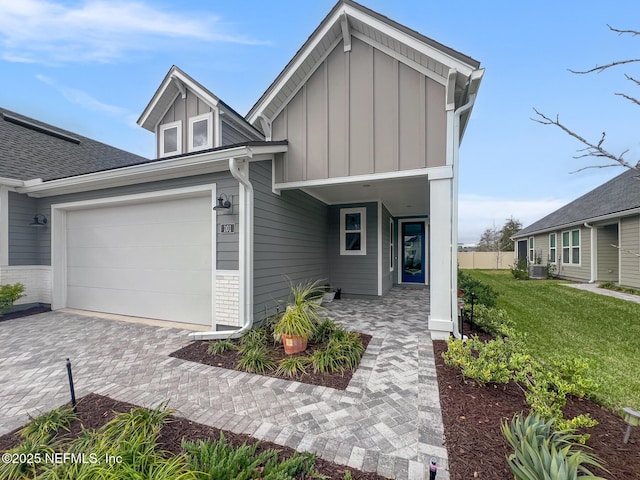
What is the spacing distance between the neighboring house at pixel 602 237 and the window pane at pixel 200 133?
1228 centimetres

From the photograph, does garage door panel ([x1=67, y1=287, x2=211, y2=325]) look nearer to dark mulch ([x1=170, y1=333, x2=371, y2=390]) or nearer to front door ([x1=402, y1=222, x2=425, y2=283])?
dark mulch ([x1=170, y1=333, x2=371, y2=390])

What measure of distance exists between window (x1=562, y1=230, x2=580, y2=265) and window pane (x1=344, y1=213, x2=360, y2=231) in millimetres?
12119

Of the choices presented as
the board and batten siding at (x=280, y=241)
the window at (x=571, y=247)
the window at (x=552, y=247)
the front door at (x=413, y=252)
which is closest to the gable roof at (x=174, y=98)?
the board and batten siding at (x=280, y=241)

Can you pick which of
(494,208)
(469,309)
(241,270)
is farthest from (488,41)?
(494,208)

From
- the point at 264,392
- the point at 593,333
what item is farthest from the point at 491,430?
the point at 593,333

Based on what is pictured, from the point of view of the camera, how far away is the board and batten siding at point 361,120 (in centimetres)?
463

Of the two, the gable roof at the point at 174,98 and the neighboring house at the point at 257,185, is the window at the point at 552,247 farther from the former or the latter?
the gable roof at the point at 174,98

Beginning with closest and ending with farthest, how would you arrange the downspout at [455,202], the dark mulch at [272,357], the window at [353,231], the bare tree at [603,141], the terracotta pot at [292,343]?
the bare tree at [603,141] < the dark mulch at [272,357] < the terracotta pot at [292,343] < the downspout at [455,202] < the window at [353,231]

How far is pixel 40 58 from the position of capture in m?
7.58

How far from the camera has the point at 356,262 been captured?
821 cm

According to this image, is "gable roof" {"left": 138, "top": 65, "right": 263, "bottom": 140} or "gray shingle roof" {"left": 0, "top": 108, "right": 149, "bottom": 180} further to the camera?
"gray shingle roof" {"left": 0, "top": 108, "right": 149, "bottom": 180}

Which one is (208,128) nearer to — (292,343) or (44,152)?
(44,152)

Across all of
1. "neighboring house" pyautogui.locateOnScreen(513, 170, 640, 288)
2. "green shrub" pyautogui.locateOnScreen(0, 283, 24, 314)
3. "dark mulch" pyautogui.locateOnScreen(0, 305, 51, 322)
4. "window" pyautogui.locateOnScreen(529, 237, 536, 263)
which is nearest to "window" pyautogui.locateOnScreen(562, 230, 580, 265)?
"neighboring house" pyautogui.locateOnScreen(513, 170, 640, 288)

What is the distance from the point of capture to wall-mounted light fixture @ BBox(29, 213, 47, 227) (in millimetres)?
6910
